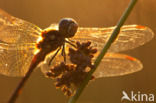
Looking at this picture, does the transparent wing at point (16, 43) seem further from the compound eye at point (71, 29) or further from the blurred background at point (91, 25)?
the blurred background at point (91, 25)

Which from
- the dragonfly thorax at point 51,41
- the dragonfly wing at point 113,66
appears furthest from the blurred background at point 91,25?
the dragonfly thorax at point 51,41

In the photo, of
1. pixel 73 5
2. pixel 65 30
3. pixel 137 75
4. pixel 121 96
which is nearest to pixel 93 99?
pixel 121 96

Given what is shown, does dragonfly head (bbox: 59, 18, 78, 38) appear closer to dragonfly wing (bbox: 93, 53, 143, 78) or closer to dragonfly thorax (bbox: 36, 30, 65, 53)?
dragonfly thorax (bbox: 36, 30, 65, 53)

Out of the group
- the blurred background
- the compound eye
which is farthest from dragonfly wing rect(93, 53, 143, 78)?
the blurred background

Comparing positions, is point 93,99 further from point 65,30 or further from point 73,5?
point 65,30

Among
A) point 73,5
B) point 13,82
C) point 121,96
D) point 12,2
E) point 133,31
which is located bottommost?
point 121,96

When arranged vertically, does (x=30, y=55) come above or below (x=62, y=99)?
above
